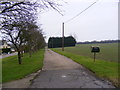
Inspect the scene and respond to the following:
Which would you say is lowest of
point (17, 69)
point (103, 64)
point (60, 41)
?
point (17, 69)

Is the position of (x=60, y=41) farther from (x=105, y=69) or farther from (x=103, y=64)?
(x=105, y=69)

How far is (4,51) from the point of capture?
74875 millimetres

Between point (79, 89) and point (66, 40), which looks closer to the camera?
point (79, 89)

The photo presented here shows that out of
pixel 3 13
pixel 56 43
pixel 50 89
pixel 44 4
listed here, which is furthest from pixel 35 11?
pixel 56 43

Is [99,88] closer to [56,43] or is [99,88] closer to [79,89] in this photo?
[79,89]

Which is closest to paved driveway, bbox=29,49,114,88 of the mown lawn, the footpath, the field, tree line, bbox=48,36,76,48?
the footpath

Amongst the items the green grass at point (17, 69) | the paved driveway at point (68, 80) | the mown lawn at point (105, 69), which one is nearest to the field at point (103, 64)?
the mown lawn at point (105, 69)

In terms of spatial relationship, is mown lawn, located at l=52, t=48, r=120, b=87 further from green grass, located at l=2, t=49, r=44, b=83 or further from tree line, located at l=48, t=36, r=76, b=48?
tree line, located at l=48, t=36, r=76, b=48

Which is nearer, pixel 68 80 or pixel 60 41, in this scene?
pixel 68 80

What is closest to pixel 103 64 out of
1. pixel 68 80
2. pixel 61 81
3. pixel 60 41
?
pixel 68 80

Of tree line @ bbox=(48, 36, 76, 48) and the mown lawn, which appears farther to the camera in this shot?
tree line @ bbox=(48, 36, 76, 48)

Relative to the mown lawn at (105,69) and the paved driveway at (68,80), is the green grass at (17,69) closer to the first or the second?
the paved driveway at (68,80)

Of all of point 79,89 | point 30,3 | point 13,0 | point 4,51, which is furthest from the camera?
point 4,51

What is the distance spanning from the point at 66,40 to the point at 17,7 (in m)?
117
